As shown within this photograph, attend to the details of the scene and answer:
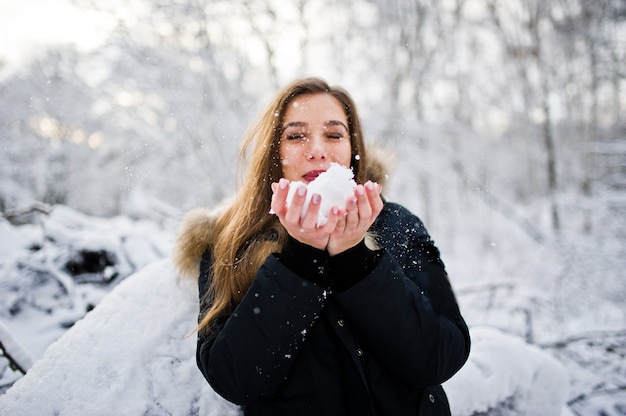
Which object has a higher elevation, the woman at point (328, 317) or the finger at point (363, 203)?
the finger at point (363, 203)

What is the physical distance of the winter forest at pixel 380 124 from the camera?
12.4 feet

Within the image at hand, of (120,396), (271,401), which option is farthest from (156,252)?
(271,401)

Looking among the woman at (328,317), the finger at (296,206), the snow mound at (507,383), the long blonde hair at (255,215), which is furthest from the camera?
the snow mound at (507,383)

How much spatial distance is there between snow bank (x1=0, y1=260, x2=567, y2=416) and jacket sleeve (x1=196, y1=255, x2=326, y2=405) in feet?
0.98

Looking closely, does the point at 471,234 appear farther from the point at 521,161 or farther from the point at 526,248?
the point at 521,161

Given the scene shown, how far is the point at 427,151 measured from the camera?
9031mm

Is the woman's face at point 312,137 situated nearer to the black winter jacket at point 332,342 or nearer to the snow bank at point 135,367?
the black winter jacket at point 332,342

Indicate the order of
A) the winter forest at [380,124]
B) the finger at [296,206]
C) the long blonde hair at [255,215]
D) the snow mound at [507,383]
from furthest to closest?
the winter forest at [380,124]
the snow mound at [507,383]
the long blonde hair at [255,215]
the finger at [296,206]

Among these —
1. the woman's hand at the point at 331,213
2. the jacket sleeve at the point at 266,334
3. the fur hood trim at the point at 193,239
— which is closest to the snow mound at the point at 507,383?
the jacket sleeve at the point at 266,334

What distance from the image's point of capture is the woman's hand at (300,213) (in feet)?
3.07

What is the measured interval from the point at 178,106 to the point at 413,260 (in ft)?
25.0

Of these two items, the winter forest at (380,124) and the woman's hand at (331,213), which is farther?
the winter forest at (380,124)

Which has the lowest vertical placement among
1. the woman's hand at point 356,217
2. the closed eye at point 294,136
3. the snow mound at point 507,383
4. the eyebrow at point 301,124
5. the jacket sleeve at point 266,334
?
the snow mound at point 507,383

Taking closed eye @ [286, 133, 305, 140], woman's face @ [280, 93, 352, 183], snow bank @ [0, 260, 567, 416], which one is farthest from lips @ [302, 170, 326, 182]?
snow bank @ [0, 260, 567, 416]
